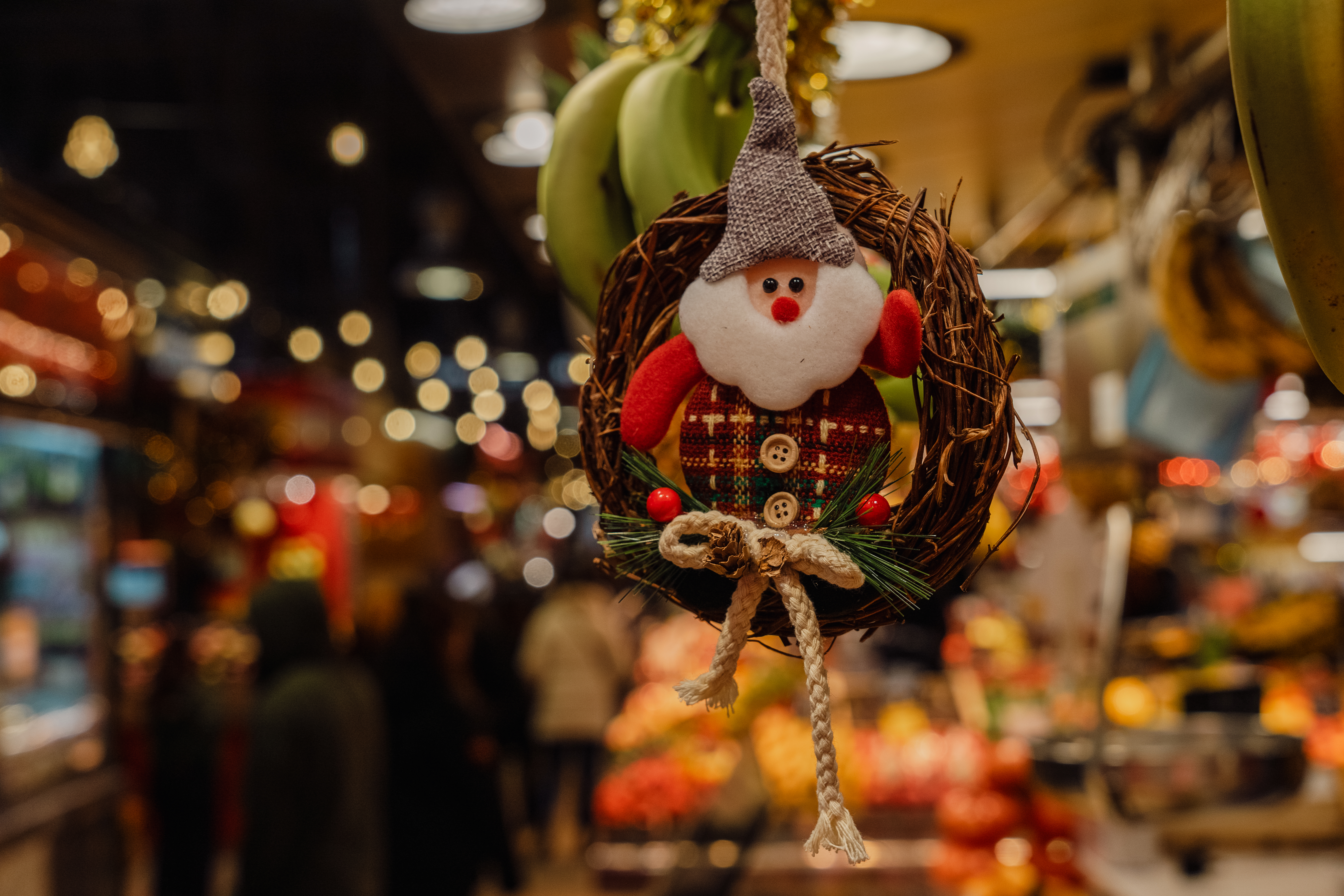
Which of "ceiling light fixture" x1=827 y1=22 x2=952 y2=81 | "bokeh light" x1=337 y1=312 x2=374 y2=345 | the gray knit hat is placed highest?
"bokeh light" x1=337 y1=312 x2=374 y2=345

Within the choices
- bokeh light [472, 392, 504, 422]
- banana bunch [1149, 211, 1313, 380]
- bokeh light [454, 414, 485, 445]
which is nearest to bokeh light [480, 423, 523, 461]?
bokeh light [454, 414, 485, 445]

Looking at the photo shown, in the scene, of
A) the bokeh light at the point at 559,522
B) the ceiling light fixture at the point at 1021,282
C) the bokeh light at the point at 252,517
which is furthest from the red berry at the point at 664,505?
the bokeh light at the point at 559,522

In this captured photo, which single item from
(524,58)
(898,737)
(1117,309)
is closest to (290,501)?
(898,737)

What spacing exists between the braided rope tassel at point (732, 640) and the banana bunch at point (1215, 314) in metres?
1.85

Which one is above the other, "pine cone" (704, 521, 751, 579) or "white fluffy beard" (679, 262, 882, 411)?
"white fluffy beard" (679, 262, 882, 411)

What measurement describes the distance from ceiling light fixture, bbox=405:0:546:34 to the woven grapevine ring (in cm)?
211

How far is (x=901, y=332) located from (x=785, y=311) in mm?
85

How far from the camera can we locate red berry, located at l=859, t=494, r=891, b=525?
782 millimetres

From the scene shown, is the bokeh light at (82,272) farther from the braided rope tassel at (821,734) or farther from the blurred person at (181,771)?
the braided rope tassel at (821,734)

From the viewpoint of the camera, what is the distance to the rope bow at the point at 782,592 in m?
0.74

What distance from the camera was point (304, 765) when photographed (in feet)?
12.7

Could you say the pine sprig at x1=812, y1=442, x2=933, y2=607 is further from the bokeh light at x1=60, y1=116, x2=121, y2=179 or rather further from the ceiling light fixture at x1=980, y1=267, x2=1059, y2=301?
the bokeh light at x1=60, y1=116, x2=121, y2=179

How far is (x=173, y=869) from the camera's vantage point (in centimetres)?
606

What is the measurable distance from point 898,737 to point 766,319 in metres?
5.02
